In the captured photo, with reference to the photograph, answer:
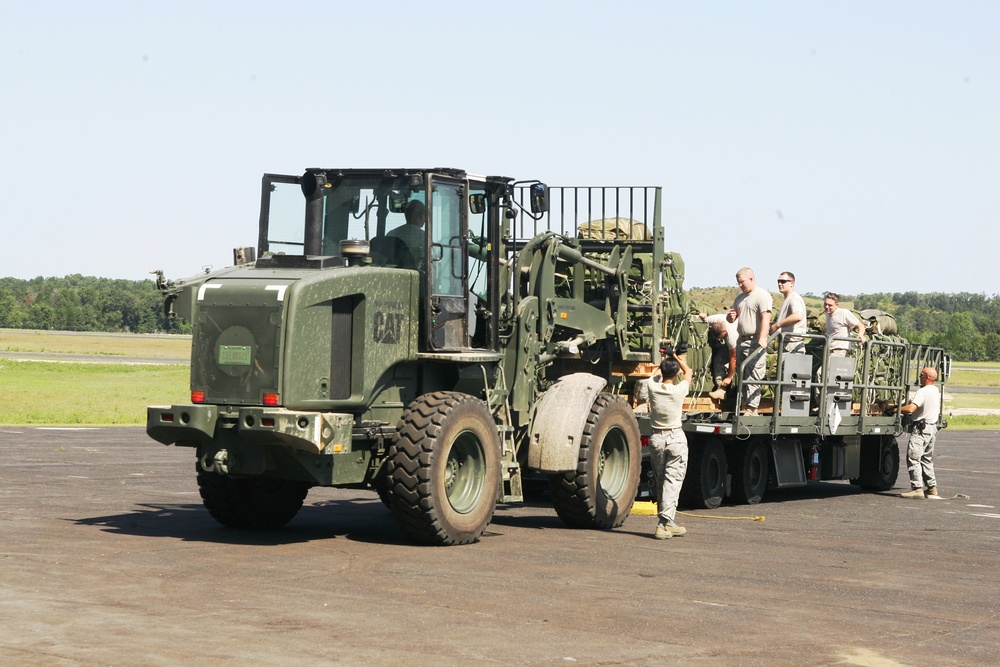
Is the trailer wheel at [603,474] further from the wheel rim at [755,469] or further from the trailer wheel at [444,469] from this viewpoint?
the wheel rim at [755,469]

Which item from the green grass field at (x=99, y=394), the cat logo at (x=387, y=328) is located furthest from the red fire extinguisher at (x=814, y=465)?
the green grass field at (x=99, y=394)

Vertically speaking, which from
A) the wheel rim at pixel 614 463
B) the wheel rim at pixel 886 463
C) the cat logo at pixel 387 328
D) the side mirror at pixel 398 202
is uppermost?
the side mirror at pixel 398 202

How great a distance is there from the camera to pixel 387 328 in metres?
13.0

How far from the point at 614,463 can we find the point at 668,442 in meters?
1.18

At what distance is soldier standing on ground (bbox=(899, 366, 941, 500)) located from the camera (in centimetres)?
1978

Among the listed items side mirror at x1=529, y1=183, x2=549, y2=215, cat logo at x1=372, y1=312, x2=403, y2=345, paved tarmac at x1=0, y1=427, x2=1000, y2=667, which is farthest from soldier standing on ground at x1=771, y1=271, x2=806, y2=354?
cat logo at x1=372, y1=312, x2=403, y2=345

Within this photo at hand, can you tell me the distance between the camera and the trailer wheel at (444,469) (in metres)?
12.5

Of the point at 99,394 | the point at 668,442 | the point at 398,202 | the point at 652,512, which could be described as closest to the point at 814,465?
the point at 652,512

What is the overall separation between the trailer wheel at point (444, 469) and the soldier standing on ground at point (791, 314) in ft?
19.7

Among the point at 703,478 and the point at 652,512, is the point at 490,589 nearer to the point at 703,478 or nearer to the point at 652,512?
the point at 652,512

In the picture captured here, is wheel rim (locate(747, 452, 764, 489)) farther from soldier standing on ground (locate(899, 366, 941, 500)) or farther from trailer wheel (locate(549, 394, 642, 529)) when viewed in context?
trailer wheel (locate(549, 394, 642, 529))

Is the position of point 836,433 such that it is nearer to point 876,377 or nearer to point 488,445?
point 876,377

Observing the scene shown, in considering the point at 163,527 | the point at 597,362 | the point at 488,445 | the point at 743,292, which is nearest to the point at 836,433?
the point at 743,292

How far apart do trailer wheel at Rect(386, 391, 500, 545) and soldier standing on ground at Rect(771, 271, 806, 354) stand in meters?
6.02
